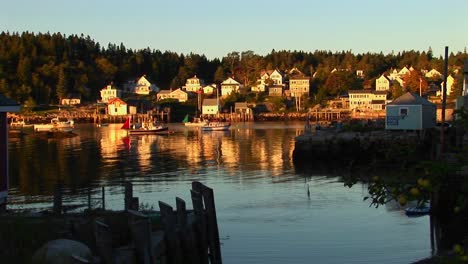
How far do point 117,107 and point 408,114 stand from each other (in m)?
117

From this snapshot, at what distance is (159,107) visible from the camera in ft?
561

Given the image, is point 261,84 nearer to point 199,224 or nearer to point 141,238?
point 199,224

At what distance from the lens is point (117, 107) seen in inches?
6412

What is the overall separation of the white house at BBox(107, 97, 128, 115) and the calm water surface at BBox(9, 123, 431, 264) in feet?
326

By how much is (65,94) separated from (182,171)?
133815 mm

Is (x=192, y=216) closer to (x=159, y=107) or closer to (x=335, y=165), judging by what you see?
(x=335, y=165)

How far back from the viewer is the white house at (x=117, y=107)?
533ft

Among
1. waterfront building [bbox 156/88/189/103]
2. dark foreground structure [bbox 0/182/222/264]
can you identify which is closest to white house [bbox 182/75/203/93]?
waterfront building [bbox 156/88/189/103]

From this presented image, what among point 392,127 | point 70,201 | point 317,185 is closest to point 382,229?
point 317,185

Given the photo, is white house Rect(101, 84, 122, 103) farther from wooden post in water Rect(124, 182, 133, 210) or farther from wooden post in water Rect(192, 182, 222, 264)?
wooden post in water Rect(192, 182, 222, 264)

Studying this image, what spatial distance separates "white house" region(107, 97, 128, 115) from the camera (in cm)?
16250

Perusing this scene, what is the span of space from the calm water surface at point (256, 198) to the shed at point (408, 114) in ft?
30.8

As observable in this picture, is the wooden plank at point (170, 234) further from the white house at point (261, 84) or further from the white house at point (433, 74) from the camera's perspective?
the white house at point (433, 74)

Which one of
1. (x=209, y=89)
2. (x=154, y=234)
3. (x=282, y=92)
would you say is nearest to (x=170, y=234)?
(x=154, y=234)
